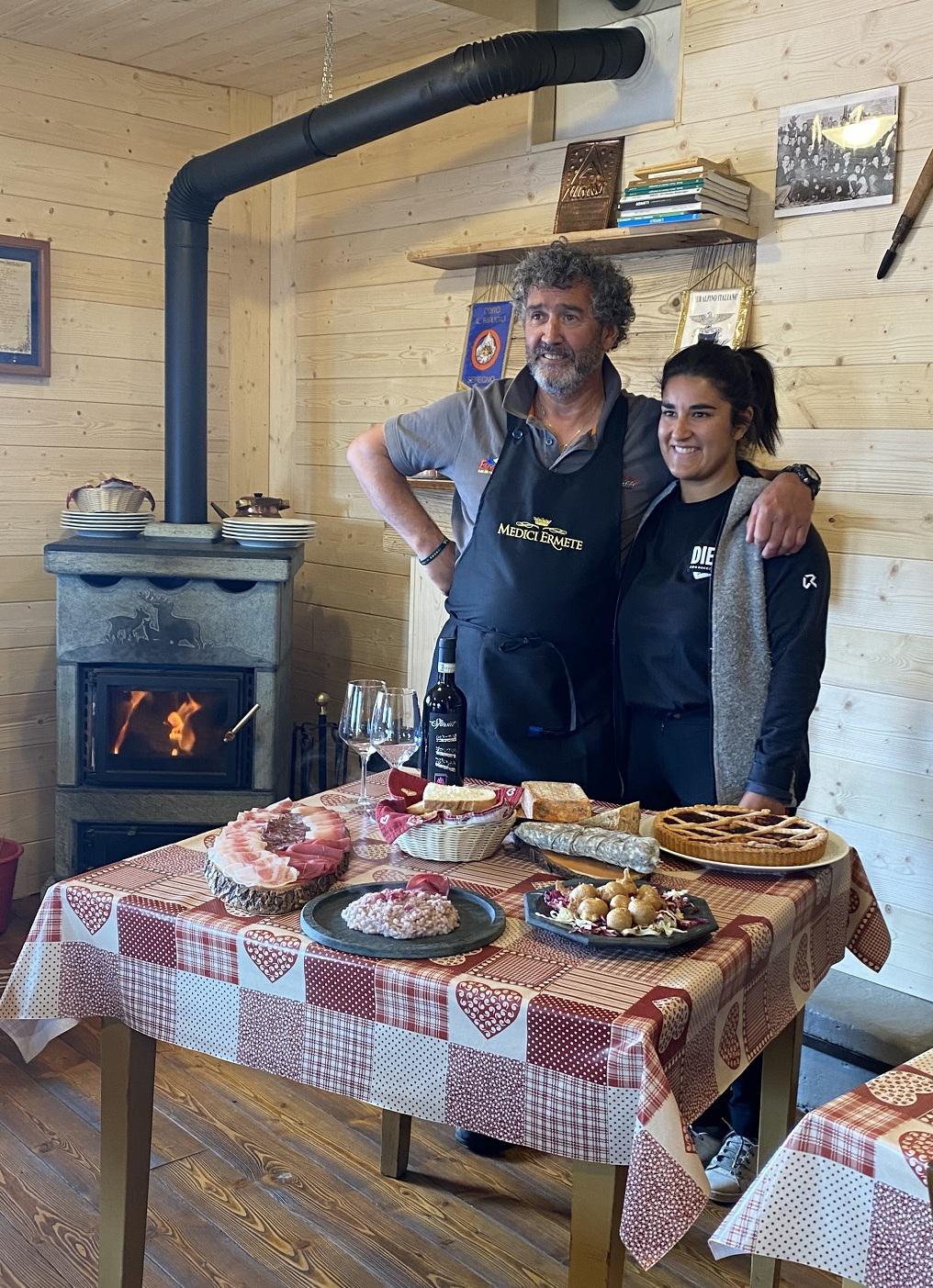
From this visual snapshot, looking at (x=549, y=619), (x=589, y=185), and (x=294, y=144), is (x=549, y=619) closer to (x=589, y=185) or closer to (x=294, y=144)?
(x=589, y=185)

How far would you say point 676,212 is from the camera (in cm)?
286

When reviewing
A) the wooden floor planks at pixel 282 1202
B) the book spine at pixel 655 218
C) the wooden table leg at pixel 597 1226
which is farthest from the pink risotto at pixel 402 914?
the book spine at pixel 655 218

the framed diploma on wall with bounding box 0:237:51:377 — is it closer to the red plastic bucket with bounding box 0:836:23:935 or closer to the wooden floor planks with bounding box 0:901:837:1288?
the red plastic bucket with bounding box 0:836:23:935

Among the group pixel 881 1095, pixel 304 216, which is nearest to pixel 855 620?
pixel 881 1095

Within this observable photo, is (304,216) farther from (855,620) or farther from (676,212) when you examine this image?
(855,620)

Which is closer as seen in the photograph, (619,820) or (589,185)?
(619,820)

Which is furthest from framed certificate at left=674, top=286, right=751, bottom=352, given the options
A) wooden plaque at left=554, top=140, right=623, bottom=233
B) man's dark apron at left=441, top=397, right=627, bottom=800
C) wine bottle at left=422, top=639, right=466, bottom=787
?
wine bottle at left=422, top=639, right=466, bottom=787

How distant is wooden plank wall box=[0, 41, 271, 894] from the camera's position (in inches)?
148

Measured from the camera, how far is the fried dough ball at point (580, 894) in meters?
1.47

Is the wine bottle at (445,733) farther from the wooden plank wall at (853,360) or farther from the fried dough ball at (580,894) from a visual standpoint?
the wooden plank wall at (853,360)

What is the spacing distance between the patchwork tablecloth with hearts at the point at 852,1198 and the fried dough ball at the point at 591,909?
37cm

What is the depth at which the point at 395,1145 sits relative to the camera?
7.64 ft

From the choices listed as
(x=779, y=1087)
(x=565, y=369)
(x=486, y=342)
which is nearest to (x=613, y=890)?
(x=779, y=1087)

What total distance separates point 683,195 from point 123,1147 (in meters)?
2.29
